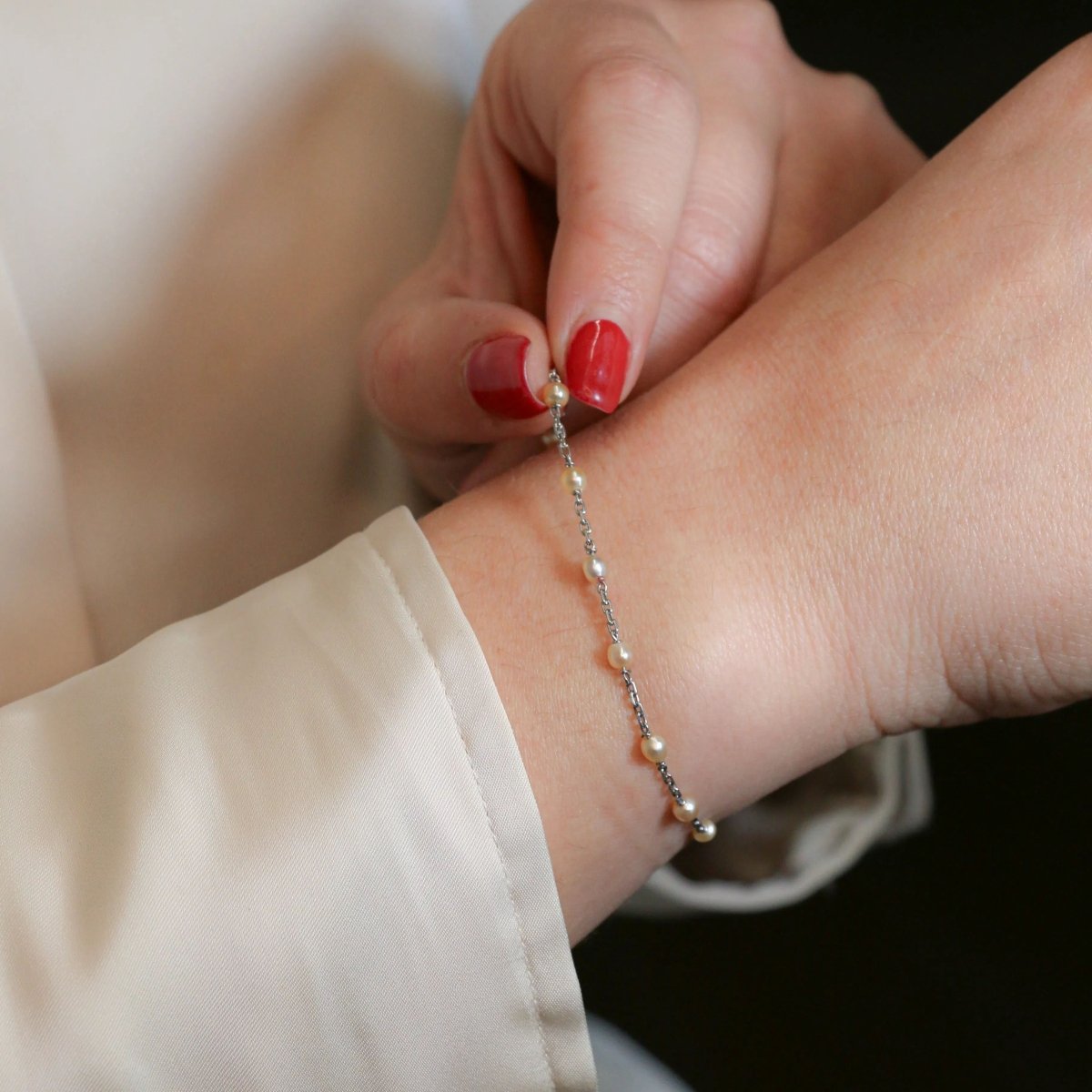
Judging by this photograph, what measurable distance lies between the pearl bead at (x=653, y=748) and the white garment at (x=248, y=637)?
4.0 inches

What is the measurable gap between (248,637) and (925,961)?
722mm

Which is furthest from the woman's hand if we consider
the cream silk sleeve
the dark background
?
the dark background

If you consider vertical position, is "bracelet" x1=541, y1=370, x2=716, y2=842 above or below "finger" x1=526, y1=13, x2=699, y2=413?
below

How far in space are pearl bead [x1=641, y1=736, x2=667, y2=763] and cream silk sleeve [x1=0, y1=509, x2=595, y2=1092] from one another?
0.10m

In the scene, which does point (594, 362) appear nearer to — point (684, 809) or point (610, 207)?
point (610, 207)

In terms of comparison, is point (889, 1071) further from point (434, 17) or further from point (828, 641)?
point (434, 17)

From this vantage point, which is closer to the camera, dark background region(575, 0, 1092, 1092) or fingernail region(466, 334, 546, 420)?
fingernail region(466, 334, 546, 420)

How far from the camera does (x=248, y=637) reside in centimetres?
63

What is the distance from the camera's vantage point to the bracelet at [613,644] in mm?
660

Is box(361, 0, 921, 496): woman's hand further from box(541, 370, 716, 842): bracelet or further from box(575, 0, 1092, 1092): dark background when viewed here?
box(575, 0, 1092, 1092): dark background

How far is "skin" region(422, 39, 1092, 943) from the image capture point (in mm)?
668

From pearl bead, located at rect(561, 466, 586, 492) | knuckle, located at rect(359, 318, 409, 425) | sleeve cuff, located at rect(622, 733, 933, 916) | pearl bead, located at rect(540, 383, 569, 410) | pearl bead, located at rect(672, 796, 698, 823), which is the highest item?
knuckle, located at rect(359, 318, 409, 425)

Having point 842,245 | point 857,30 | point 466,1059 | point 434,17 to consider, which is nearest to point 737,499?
point 842,245

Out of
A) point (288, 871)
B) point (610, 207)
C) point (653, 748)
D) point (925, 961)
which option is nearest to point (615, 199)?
point (610, 207)
